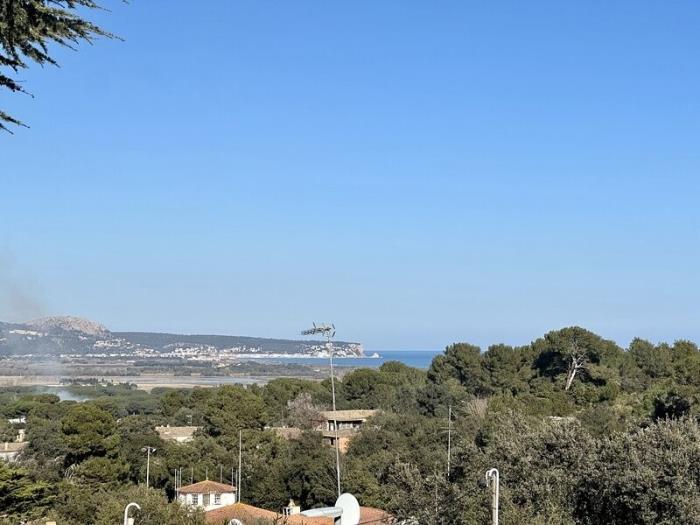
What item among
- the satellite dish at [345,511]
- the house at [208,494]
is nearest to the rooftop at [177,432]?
the house at [208,494]

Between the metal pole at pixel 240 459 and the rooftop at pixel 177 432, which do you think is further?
the rooftop at pixel 177 432

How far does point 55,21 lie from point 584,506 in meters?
15.0

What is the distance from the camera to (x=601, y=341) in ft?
237

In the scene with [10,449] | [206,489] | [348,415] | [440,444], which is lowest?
[10,449]

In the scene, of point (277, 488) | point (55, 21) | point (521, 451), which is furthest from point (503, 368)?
point (55, 21)

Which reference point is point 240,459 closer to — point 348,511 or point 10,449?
point 10,449

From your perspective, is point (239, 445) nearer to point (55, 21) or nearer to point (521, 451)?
point (521, 451)

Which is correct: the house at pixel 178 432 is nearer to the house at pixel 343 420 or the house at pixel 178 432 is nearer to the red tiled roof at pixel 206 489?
the house at pixel 343 420

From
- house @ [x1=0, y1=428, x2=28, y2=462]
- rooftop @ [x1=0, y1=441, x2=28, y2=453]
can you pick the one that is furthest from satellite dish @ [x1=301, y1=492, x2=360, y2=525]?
rooftop @ [x1=0, y1=441, x2=28, y2=453]

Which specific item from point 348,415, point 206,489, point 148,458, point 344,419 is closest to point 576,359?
point 348,415

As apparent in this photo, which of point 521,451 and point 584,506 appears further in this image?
point 521,451

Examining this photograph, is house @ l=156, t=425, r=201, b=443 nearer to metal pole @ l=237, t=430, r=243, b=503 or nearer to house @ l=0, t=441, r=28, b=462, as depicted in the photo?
house @ l=0, t=441, r=28, b=462

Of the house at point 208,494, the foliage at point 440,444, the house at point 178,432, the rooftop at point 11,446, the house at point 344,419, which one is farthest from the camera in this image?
the house at point 344,419

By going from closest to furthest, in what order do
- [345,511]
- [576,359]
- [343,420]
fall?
[345,511] → [343,420] → [576,359]
